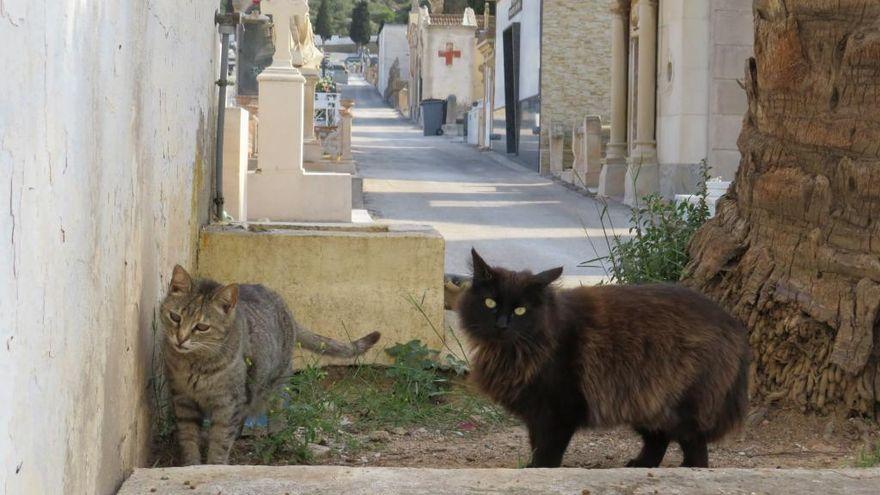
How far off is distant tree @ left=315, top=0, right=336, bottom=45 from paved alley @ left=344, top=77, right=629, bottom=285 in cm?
5681

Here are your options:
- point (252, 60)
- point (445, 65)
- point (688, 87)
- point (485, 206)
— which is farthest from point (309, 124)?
point (445, 65)

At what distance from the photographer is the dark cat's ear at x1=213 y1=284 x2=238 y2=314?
15.1 ft

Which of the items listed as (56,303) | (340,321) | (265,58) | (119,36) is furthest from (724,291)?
(265,58)

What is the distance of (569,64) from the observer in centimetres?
3403

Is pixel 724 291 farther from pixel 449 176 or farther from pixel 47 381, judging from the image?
pixel 449 176

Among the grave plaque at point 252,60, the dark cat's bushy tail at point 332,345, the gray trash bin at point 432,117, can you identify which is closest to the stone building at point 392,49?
the gray trash bin at point 432,117

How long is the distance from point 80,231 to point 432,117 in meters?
52.9

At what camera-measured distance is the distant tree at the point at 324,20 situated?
98062 mm

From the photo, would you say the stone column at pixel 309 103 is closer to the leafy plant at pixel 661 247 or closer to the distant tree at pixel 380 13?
the leafy plant at pixel 661 247

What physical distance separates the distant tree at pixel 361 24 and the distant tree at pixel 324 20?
274 cm

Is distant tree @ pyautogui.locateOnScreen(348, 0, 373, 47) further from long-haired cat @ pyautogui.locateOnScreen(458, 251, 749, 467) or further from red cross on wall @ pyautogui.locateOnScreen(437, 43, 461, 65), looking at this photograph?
long-haired cat @ pyautogui.locateOnScreen(458, 251, 749, 467)

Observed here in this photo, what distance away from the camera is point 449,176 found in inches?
1167

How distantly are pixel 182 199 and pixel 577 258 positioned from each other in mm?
8278

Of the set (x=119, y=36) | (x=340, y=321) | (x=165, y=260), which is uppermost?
(x=119, y=36)
